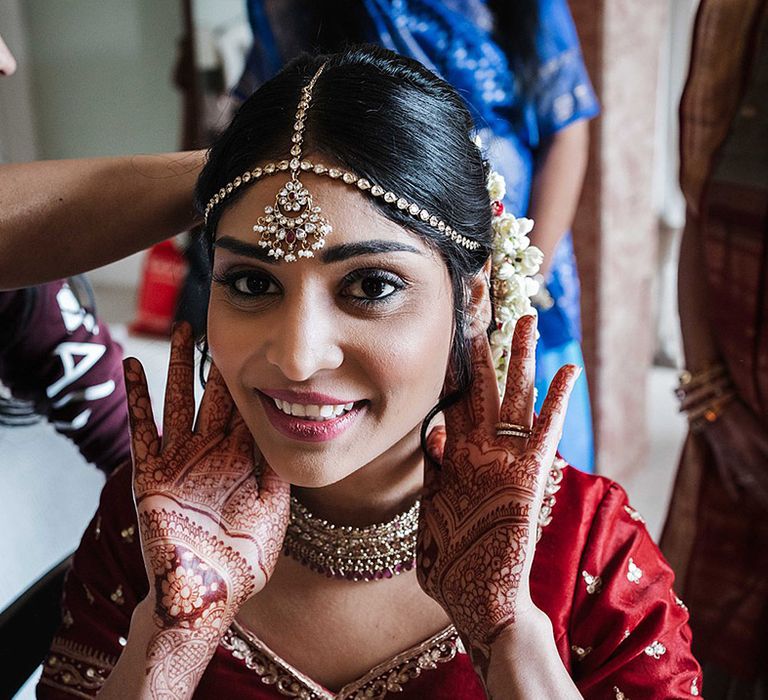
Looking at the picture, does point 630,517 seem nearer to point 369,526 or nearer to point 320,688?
point 369,526

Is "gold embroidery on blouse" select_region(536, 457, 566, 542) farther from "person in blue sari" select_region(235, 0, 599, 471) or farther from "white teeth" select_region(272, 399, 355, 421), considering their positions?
"person in blue sari" select_region(235, 0, 599, 471)

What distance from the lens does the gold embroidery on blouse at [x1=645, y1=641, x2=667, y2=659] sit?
1.01 meters

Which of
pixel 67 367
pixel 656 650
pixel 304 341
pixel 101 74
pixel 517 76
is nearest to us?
pixel 304 341

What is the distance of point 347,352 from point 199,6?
2818 mm

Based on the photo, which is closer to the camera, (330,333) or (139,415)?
(330,333)

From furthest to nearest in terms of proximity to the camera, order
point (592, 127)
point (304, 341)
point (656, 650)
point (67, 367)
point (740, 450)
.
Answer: point (592, 127) < point (740, 450) < point (67, 367) < point (656, 650) < point (304, 341)

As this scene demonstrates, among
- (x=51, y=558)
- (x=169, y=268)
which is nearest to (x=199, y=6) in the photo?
(x=169, y=268)

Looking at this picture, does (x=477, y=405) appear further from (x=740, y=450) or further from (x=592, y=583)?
(x=740, y=450)

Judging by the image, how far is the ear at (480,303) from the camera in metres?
1.07

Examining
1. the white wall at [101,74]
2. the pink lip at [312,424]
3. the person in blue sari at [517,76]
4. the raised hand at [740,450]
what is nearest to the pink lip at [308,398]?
the pink lip at [312,424]

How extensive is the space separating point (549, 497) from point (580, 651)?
17cm

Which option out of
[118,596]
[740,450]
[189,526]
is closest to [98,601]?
[118,596]

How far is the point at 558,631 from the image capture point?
41.1 inches

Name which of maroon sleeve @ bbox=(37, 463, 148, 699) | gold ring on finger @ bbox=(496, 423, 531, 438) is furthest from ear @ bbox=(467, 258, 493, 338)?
maroon sleeve @ bbox=(37, 463, 148, 699)
